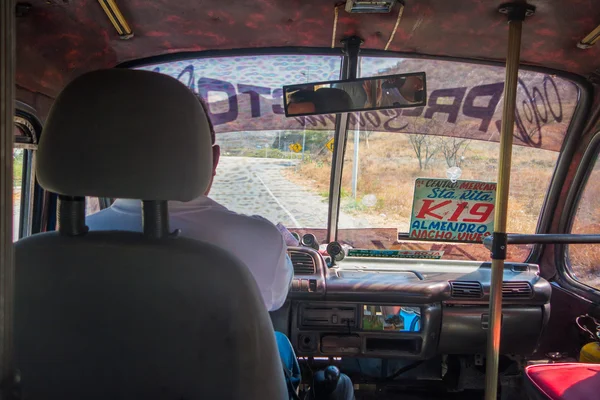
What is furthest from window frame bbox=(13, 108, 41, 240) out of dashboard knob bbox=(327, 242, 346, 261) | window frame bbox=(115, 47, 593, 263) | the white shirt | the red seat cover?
the red seat cover

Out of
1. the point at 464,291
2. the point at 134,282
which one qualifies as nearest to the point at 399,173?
the point at 464,291

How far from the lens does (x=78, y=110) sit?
4.37 feet

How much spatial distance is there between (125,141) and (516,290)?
9.62 ft

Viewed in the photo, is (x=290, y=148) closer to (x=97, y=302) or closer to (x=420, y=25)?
(x=420, y=25)

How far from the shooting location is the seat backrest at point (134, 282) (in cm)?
130

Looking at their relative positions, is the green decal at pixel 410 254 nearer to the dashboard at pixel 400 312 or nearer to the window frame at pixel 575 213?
the dashboard at pixel 400 312

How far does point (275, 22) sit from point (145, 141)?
1.77m

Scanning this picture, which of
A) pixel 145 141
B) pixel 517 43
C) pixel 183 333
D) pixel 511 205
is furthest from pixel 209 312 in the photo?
pixel 511 205

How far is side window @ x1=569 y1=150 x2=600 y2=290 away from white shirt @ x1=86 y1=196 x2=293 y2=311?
280cm

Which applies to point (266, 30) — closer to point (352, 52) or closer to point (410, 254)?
point (352, 52)

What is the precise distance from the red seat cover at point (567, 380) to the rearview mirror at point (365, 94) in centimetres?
167

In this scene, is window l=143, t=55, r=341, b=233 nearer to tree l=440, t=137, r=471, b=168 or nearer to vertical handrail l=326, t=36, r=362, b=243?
vertical handrail l=326, t=36, r=362, b=243

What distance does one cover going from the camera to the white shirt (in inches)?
66.9

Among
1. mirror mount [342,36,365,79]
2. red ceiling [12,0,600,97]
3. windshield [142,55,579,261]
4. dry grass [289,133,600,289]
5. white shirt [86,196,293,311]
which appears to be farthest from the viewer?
dry grass [289,133,600,289]
